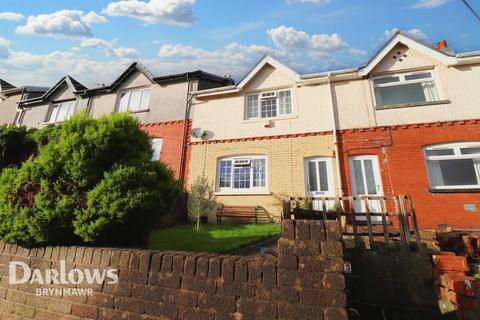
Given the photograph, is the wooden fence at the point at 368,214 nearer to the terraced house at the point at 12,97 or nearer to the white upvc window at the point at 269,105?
the white upvc window at the point at 269,105

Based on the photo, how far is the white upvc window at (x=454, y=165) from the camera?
841 centimetres

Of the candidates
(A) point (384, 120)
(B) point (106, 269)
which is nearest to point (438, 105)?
(A) point (384, 120)

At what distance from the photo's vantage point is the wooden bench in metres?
10.1

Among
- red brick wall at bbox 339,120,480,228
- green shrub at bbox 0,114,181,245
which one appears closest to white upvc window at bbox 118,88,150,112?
green shrub at bbox 0,114,181,245

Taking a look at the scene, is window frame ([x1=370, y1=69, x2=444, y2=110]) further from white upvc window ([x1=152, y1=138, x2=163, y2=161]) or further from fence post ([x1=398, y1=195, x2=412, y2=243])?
white upvc window ([x1=152, y1=138, x2=163, y2=161])

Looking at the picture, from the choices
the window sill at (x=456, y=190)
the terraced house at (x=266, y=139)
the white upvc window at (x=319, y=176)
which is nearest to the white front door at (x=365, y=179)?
the terraced house at (x=266, y=139)

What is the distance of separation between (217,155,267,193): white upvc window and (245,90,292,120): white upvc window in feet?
7.55

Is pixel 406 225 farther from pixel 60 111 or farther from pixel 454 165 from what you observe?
pixel 60 111

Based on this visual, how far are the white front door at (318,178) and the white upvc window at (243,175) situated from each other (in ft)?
6.26

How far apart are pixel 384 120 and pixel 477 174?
3595 millimetres

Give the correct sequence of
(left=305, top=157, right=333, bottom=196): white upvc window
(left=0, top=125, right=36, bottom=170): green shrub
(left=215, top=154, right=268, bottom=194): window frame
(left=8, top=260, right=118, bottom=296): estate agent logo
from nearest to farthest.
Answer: (left=8, top=260, right=118, bottom=296): estate agent logo < (left=0, top=125, right=36, bottom=170): green shrub < (left=305, top=157, right=333, bottom=196): white upvc window < (left=215, top=154, right=268, bottom=194): window frame

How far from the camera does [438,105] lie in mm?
9156

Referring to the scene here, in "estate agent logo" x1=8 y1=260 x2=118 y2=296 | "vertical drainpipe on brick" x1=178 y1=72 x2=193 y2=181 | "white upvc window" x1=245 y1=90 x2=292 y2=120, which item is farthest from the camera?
"vertical drainpipe on brick" x1=178 y1=72 x2=193 y2=181

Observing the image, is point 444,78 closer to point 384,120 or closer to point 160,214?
point 384,120
